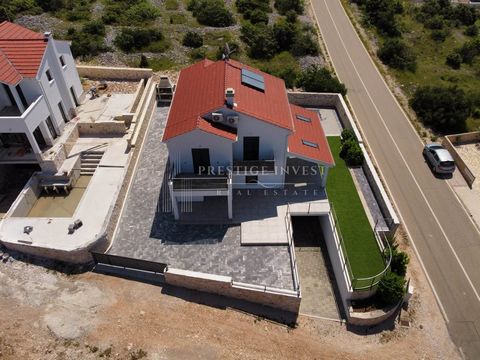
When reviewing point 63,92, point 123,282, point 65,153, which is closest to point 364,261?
point 123,282

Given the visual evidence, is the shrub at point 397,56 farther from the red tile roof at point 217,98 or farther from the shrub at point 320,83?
the red tile roof at point 217,98

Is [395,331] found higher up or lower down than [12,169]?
lower down

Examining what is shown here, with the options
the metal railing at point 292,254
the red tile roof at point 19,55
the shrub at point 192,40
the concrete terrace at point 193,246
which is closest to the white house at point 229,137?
the concrete terrace at point 193,246

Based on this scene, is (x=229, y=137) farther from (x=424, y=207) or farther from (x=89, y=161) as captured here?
(x=424, y=207)

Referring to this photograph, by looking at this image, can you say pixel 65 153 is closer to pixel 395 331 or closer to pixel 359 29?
pixel 395 331

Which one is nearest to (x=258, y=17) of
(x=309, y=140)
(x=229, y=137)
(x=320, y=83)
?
(x=320, y=83)
